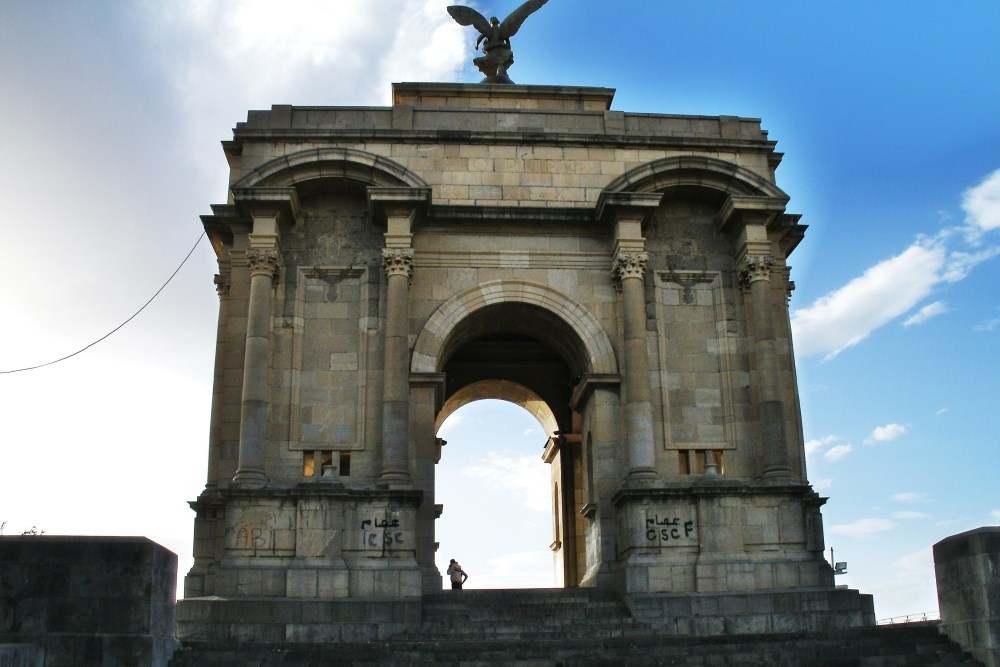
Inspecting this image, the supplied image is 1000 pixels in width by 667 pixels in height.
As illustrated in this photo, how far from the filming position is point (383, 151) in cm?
2486

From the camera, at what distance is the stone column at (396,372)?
71.8ft

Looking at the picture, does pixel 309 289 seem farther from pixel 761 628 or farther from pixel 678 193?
pixel 761 628

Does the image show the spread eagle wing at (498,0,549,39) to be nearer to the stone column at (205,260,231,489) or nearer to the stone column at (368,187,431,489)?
the stone column at (368,187,431,489)

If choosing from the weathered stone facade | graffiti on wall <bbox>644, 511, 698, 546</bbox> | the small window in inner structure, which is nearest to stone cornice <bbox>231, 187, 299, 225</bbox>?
the weathered stone facade

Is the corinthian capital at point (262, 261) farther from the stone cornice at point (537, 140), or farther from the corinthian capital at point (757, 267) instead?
the corinthian capital at point (757, 267)

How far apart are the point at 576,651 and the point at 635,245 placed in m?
10.1

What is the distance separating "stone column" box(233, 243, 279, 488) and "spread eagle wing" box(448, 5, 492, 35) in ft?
34.9

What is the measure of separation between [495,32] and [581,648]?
1903cm

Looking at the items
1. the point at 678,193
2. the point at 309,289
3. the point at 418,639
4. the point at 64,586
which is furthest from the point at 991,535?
the point at 309,289

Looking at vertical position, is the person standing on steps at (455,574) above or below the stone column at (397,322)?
below

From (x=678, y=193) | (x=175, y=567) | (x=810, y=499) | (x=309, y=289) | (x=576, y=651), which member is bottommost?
(x=576, y=651)

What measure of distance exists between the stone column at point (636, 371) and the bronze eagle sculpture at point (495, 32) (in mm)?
8947

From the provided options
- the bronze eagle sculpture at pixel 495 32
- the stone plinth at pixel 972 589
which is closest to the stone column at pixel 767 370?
the stone plinth at pixel 972 589

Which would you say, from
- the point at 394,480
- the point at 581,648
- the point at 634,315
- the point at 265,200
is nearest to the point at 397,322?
the point at 394,480
